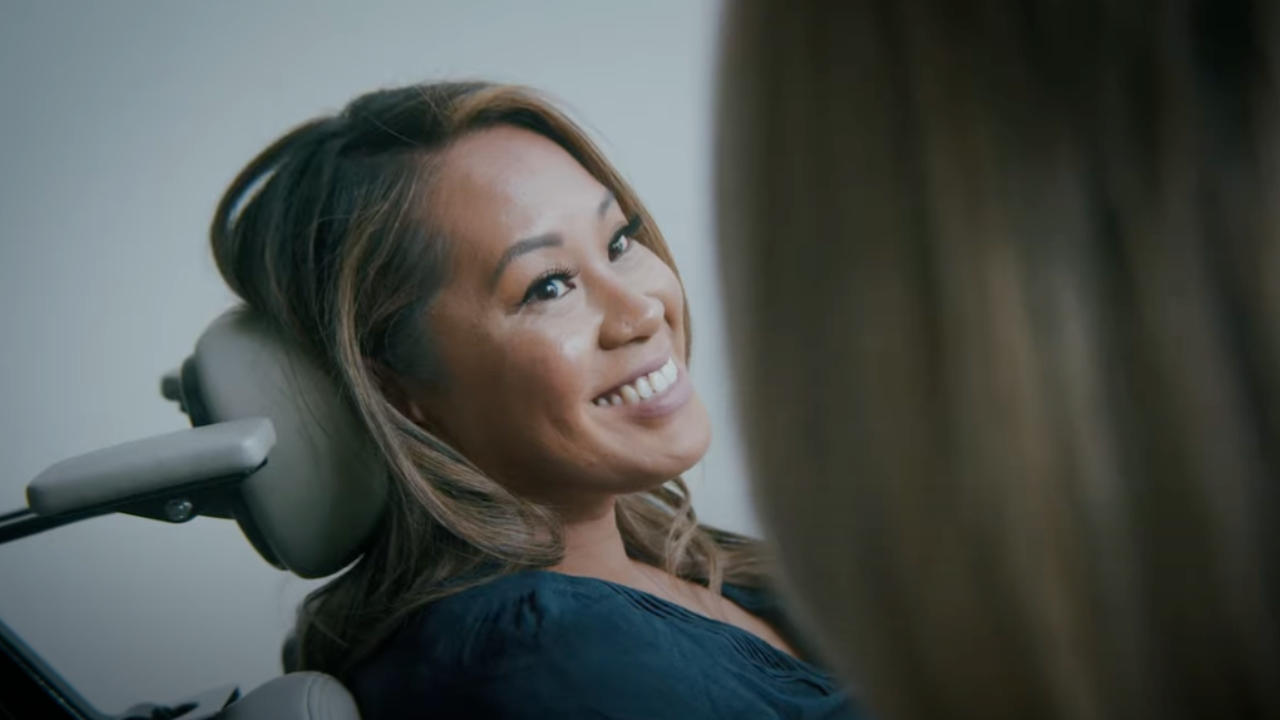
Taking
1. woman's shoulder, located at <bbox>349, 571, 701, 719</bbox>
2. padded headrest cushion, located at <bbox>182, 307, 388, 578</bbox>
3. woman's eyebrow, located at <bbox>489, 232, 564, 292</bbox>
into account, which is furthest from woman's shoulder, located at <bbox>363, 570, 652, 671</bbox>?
woman's eyebrow, located at <bbox>489, 232, 564, 292</bbox>

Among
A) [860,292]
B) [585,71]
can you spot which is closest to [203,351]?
[585,71]

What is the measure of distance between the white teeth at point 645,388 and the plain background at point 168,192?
0.06m

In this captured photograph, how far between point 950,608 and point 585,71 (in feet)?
1.99

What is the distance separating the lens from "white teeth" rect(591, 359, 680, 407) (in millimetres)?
800

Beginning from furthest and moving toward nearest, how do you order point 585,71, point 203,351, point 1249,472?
point 585,71 < point 203,351 < point 1249,472

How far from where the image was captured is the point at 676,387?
83 centimetres

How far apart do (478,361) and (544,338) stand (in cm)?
6

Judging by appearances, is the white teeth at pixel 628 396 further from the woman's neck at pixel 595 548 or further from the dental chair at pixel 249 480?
the dental chair at pixel 249 480

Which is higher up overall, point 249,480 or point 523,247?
point 523,247

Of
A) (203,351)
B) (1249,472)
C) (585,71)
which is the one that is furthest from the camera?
(585,71)

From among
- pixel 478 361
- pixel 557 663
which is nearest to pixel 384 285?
pixel 478 361

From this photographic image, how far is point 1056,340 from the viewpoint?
42 centimetres

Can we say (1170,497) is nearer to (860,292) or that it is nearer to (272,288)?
(860,292)

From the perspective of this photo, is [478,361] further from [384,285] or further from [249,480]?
[249,480]
